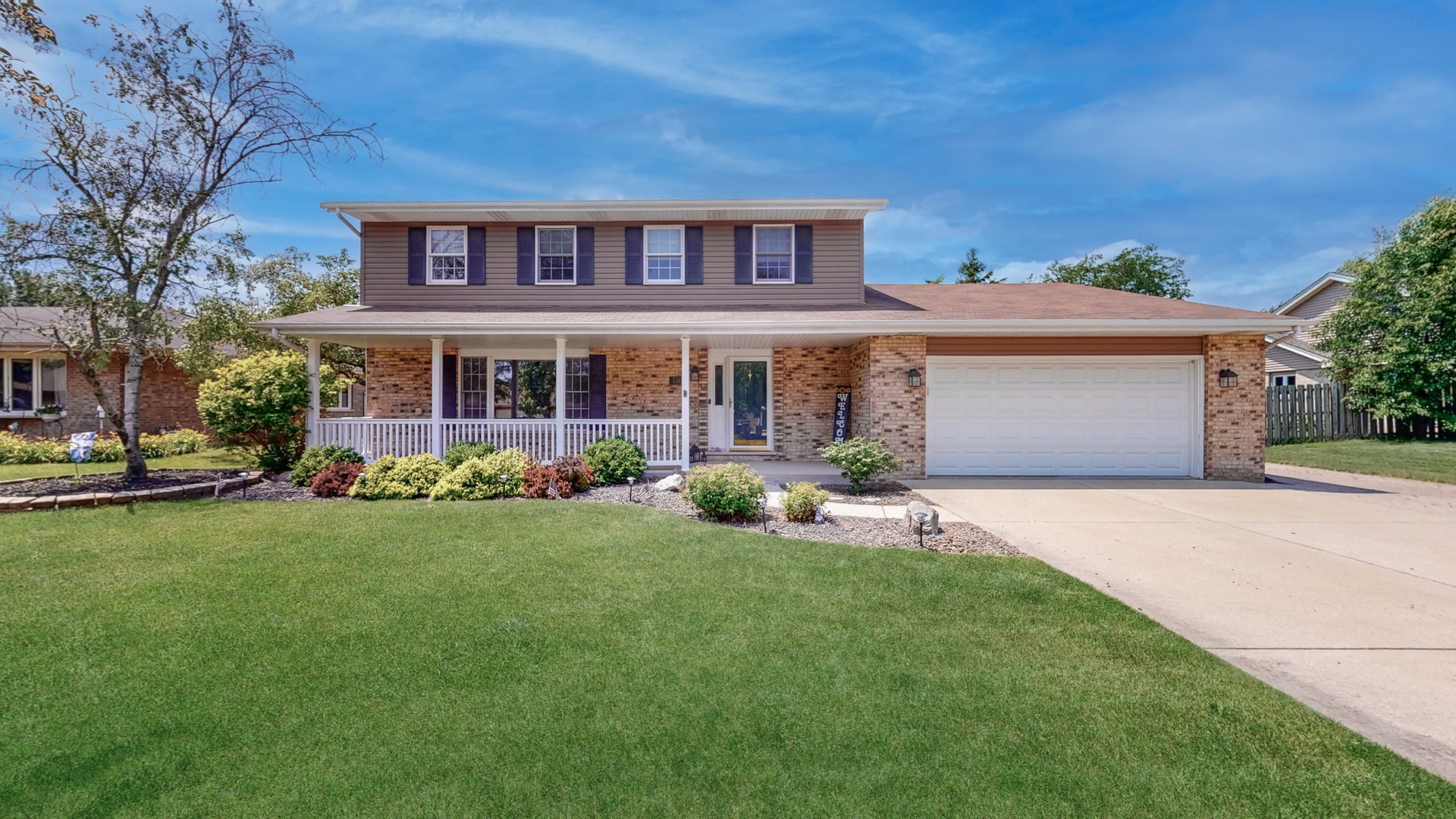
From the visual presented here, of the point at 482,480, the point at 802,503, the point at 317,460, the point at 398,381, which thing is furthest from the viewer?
the point at 398,381

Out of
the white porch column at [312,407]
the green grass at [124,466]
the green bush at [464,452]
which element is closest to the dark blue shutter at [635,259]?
the green bush at [464,452]

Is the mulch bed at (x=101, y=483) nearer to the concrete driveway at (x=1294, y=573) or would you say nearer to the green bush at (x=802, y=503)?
the green bush at (x=802, y=503)

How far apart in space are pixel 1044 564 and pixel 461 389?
39.5ft

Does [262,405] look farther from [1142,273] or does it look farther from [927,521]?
[1142,273]

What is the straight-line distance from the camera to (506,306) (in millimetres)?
12234

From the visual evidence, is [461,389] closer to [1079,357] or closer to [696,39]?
[696,39]

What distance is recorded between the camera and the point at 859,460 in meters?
8.74

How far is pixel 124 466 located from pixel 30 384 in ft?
29.1

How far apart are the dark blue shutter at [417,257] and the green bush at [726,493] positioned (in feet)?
30.0


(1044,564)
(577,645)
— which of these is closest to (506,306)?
(577,645)

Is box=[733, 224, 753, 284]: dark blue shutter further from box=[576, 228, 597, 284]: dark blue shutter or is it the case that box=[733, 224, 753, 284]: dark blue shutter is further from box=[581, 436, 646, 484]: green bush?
box=[581, 436, 646, 484]: green bush

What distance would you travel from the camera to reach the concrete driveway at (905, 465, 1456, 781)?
3170mm

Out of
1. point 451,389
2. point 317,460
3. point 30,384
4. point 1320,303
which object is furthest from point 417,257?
point 1320,303

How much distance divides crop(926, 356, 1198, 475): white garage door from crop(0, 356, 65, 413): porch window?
23.7 m
